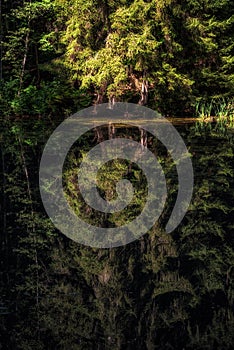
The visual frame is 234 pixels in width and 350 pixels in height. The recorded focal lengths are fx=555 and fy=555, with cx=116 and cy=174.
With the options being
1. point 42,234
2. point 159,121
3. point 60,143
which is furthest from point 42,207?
point 159,121

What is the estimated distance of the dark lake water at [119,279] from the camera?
3281 mm

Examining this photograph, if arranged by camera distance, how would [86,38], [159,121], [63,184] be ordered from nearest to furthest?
[63,184], [159,121], [86,38]

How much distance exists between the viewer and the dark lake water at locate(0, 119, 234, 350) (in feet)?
10.8

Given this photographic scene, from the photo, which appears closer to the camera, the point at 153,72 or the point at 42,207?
the point at 42,207

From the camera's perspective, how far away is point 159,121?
22.5 metres

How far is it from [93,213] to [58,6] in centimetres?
2133

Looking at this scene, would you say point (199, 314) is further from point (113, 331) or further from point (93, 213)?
point (93, 213)

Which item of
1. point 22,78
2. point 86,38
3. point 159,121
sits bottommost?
point 159,121

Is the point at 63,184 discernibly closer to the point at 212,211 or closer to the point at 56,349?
the point at 212,211

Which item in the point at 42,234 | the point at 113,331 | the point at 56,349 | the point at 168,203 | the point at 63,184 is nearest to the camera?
the point at 56,349

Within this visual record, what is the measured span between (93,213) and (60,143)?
24.9 ft

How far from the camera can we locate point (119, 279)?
424 cm

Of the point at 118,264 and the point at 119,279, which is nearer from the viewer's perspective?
the point at 119,279

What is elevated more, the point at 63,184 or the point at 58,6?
the point at 58,6
